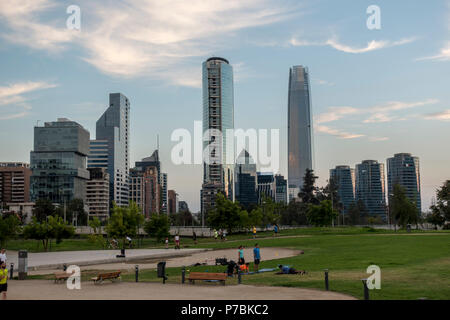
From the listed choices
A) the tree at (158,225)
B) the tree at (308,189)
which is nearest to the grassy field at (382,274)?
the tree at (158,225)

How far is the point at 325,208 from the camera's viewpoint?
294 ft

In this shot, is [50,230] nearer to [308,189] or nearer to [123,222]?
[123,222]

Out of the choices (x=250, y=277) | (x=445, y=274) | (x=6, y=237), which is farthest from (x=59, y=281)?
(x=6, y=237)

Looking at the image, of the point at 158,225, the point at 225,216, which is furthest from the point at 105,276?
the point at 225,216

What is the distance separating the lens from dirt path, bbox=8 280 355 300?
18.2m

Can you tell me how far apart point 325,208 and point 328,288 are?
236 feet

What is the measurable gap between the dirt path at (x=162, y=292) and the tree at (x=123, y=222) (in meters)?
25.6

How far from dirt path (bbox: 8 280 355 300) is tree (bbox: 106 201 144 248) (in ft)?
83.9

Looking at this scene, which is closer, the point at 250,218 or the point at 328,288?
the point at 328,288

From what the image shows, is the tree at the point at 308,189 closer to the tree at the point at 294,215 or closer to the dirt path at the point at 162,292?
the tree at the point at 294,215

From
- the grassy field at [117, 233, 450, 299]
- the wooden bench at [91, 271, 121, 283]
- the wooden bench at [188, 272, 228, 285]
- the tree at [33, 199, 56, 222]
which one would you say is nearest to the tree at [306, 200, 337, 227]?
the grassy field at [117, 233, 450, 299]

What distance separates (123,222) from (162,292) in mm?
31371
